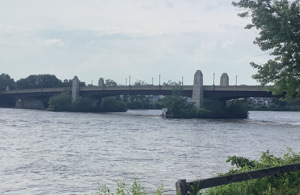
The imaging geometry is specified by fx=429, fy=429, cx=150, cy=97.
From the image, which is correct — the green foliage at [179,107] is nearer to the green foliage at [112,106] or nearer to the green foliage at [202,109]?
the green foliage at [202,109]

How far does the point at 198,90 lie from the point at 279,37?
274 ft

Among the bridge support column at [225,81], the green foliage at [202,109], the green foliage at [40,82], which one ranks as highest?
the green foliage at [40,82]

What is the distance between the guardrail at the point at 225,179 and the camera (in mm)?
9864

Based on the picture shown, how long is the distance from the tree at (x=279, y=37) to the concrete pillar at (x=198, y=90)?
80831 millimetres

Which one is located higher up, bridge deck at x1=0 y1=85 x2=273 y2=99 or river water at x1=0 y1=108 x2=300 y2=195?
bridge deck at x1=0 y1=85 x2=273 y2=99

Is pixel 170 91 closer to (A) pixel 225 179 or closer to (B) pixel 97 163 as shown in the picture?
(B) pixel 97 163

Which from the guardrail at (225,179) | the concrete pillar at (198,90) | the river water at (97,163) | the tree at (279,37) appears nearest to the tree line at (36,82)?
the concrete pillar at (198,90)

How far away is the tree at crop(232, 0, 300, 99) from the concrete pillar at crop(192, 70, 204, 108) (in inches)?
3182

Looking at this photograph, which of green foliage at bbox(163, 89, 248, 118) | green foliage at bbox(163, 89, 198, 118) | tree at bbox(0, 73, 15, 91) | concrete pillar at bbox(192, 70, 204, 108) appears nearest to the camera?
green foliage at bbox(163, 89, 198, 118)

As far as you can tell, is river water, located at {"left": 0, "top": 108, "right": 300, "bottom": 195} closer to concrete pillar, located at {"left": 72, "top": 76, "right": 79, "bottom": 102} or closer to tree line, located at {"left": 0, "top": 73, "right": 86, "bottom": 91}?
concrete pillar, located at {"left": 72, "top": 76, "right": 79, "bottom": 102}

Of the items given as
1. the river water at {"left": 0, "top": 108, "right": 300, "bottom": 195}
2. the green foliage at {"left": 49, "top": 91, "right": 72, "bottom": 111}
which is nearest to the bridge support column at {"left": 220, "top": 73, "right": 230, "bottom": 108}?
the green foliage at {"left": 49, "top": 91, "right": 72, "bottom": 111}

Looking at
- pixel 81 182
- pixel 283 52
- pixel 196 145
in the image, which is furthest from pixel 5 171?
pixel 196 145

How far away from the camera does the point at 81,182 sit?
65.0 ft

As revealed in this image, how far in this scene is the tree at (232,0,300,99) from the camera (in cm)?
1855
